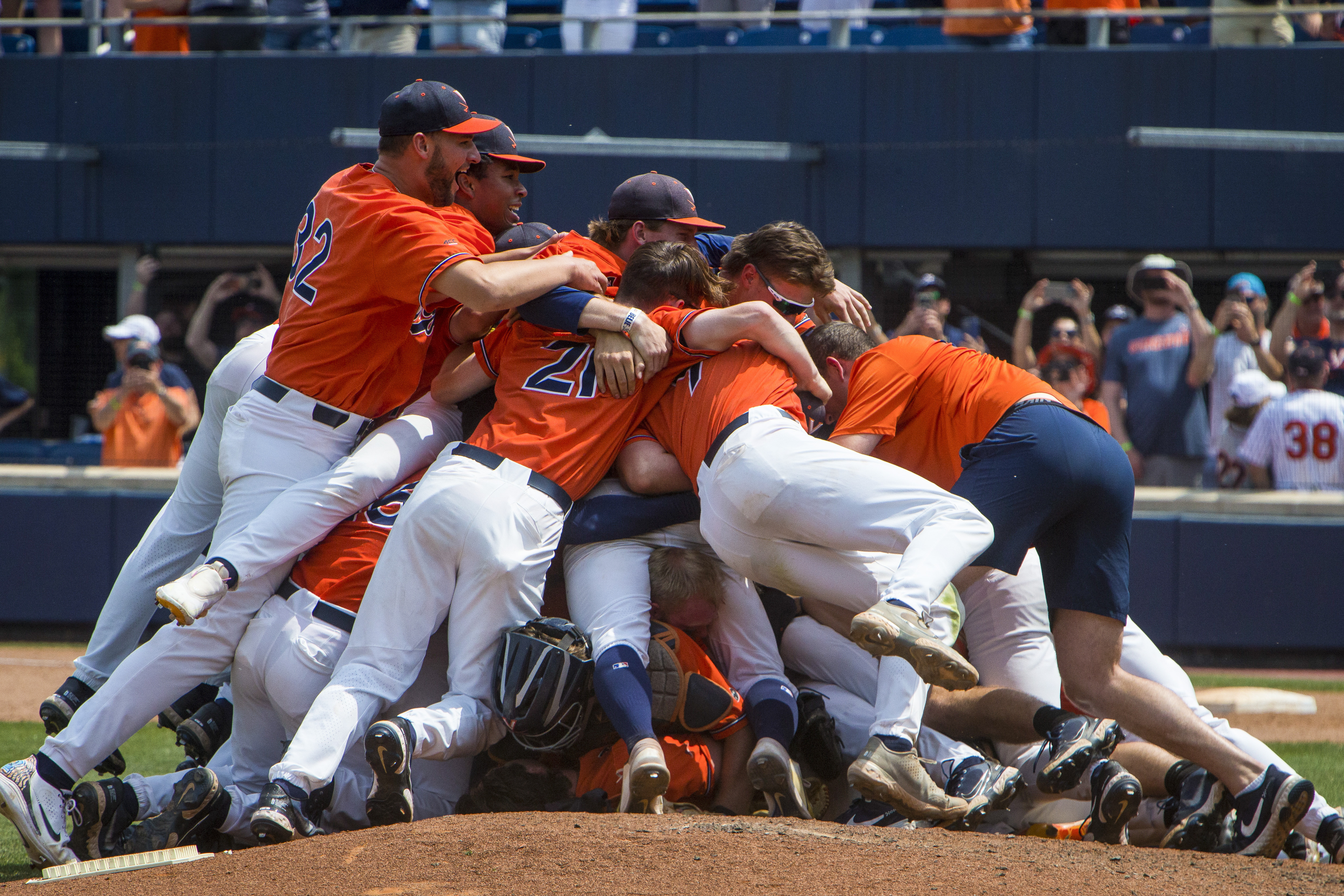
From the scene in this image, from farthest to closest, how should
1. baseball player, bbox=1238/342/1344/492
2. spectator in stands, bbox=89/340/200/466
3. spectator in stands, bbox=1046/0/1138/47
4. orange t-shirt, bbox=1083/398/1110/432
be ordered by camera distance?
spectator in stands, bbox=1046/0/1138/47 < spectator in stands, bbox=89/340/200/466 < baseball player, bbox=1238/342/1344/492 < orange t-shirt, bbox=1083/398/1110/432

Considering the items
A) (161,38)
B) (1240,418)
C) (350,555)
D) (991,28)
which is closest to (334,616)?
(350,555)

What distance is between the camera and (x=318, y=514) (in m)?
4.03

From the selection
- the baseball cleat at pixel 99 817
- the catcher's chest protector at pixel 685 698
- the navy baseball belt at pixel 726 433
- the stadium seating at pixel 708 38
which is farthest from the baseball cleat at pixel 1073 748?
the stadium seating at pixel 708 38

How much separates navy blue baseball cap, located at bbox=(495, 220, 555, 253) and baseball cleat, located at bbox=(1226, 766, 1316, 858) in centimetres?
280

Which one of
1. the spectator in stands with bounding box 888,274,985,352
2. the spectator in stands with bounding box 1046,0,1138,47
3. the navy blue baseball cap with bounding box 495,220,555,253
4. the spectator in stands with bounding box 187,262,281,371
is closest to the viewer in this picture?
the navy blue baseball cap with bounding box 495,220,555,253

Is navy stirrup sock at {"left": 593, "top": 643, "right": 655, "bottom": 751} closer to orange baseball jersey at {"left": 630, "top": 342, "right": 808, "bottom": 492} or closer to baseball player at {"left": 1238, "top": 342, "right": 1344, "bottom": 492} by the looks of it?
orange baseball jersey at {"left": 630, "top": 342, "right": 808, "bottom": 492}

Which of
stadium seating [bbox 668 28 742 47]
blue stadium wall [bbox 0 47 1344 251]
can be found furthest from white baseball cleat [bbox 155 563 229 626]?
stadium seating [bbox 668 28 742 47]

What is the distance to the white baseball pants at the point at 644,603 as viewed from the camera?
3988mm

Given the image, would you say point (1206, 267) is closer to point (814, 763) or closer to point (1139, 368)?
point (1139, 368)

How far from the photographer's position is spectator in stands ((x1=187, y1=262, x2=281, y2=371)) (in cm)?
1052

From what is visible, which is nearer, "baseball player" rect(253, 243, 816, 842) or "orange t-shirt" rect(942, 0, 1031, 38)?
"baseball player" rect(253, 243, 816, 842)

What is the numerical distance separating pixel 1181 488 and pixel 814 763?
5.65 m

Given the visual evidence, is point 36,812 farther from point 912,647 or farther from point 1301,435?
point 1301,435

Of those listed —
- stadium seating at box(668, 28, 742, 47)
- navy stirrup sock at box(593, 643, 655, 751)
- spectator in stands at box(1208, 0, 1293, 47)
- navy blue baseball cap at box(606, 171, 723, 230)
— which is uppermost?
stadium seating at box(668, 28, 742, 47)
